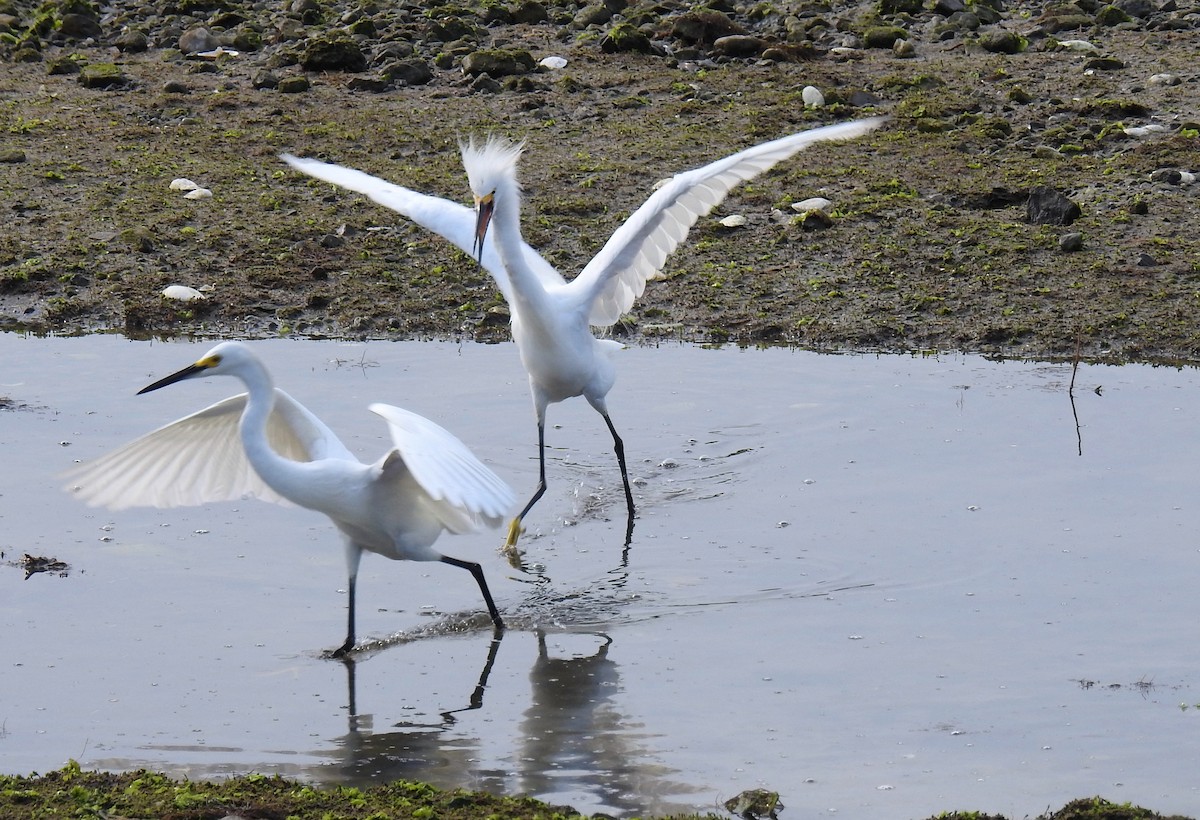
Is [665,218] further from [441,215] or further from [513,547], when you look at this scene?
[513,547]

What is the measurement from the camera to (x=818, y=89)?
12.6 meters

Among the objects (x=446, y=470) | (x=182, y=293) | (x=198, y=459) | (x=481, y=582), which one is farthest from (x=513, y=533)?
(x=182, y=293)

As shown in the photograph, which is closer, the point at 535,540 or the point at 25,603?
the point at 25,603

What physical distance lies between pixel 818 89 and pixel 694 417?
528 cm

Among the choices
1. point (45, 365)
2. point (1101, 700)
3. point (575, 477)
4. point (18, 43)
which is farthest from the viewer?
point (18, 43)

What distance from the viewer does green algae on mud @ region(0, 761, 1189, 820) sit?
418 centimetres

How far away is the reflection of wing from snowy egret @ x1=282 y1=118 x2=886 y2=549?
210 cm

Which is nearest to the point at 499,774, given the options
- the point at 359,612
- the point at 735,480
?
the point at 359,612

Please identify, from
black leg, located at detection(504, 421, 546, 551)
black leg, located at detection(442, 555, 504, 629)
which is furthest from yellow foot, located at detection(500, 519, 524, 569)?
black leg, located at detection(442, 555, 504, 629)

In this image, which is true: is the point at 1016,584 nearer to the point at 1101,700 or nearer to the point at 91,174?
the point at 1101,700

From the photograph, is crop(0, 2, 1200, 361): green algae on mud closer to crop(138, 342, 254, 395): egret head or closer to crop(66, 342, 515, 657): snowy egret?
crop(66, 342, 515, 657): snowy egret

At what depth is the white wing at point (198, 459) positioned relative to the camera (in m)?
5.69

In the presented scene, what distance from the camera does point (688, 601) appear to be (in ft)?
20.3

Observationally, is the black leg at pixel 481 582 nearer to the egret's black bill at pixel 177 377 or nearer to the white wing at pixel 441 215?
the egret's black bill at pixel 177 377
